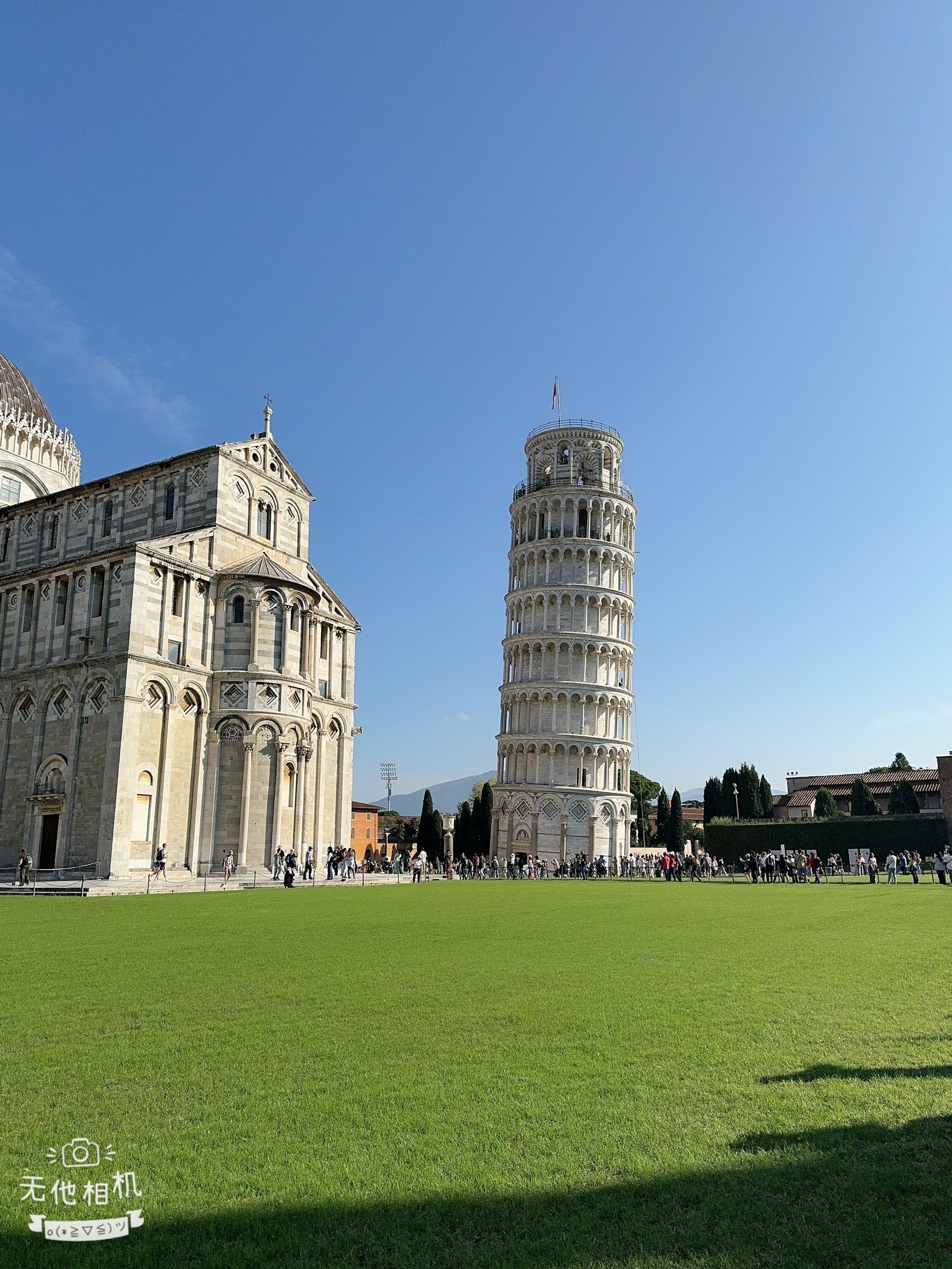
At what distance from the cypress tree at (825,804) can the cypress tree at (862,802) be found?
2.06 m

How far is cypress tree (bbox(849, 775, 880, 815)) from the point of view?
82.8 metres

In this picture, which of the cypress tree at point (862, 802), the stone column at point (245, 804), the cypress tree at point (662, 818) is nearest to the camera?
the stone column at point (245, 804)

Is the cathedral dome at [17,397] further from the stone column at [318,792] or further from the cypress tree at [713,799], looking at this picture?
the cypress tree at [713,799]

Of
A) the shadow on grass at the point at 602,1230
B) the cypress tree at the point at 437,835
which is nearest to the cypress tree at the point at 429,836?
the cypress tree at the point at 437,835

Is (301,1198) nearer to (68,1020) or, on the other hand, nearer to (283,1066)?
(283,1066)

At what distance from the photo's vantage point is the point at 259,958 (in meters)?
13.6

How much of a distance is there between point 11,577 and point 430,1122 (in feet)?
143

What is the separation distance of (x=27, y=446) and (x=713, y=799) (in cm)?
6934

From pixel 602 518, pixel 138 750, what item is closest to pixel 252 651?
pixel 138 750

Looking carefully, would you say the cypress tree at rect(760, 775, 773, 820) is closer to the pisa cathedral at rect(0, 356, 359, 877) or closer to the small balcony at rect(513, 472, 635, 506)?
the small balcony at rect(513, 472, 635, 506)

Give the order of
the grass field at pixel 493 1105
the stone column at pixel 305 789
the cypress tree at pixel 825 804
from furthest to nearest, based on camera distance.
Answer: the cypress tree at pixel 825 804 → the stone column at pixel 305 789 → the grass field at pixel 493 1105

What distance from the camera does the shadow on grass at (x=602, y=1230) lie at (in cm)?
452

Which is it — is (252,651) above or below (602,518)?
below

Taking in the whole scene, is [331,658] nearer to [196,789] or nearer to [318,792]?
[318,792]
